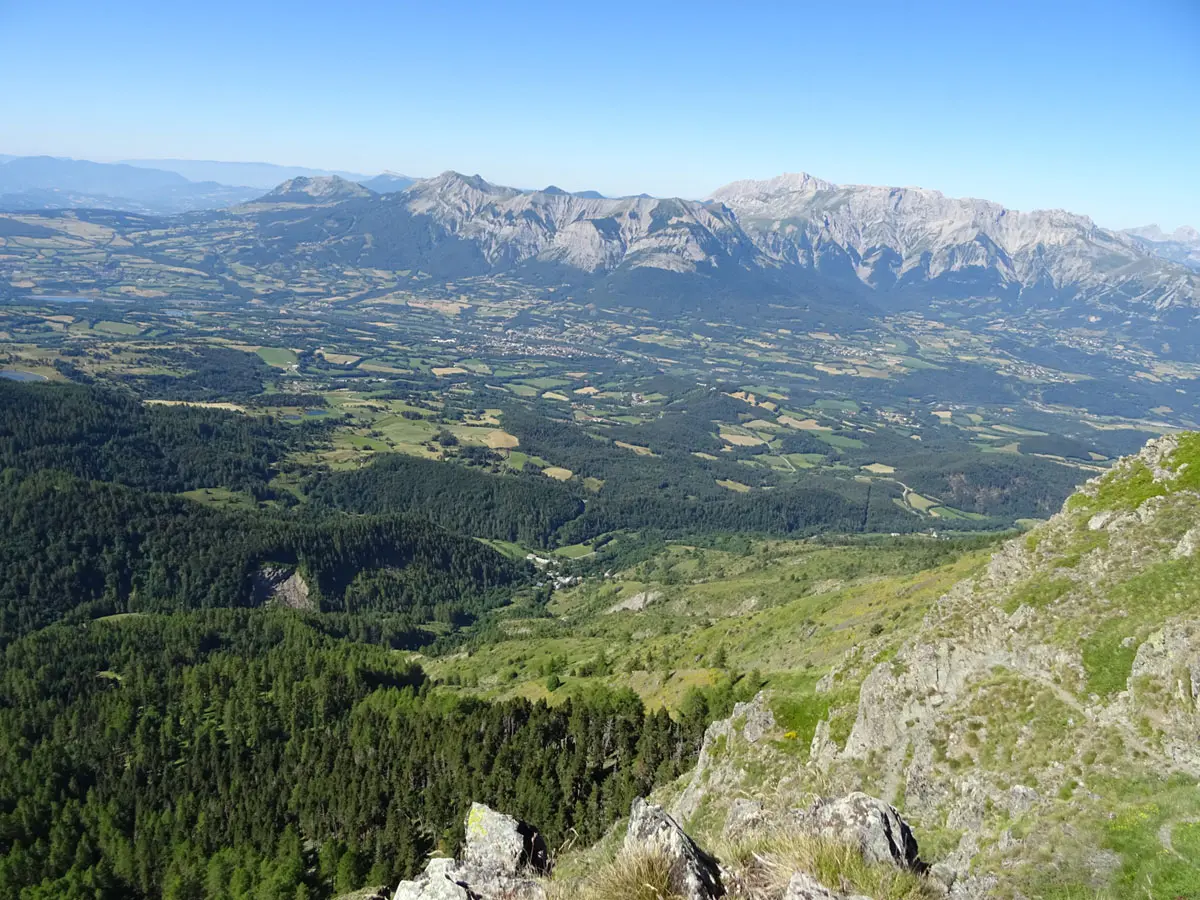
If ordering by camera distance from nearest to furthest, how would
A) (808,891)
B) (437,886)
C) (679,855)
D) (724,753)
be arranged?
1. (808,891)
2. (679,855)
3. (437,886)
4. (724,753)

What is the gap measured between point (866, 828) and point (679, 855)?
5348mm

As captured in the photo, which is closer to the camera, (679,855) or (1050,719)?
(679,855)

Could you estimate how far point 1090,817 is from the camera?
1123 inches

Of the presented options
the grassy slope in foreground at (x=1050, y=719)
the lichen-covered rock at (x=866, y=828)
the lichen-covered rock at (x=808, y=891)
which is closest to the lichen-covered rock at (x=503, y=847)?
the lichen-covered rock at (x=808, y=891)

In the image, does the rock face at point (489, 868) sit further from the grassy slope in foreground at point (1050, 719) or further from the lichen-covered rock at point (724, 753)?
the lichen-covered rock at point (724, 753)

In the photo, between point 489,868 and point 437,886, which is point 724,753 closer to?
point 489,868

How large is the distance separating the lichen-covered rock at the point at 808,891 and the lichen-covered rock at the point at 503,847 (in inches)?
259

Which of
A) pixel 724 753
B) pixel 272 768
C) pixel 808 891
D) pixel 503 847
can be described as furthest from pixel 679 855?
pixel 272 768

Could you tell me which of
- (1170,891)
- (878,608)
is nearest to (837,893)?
(1170,891)

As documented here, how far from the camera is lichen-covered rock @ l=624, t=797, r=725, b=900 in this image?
13.4 m

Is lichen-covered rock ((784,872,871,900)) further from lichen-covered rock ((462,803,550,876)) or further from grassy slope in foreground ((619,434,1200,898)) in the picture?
grassy slope in foreground ((619,434,1200,898))

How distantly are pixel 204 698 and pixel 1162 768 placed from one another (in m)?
156

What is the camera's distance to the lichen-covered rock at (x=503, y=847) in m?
18.0

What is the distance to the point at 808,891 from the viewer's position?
13211 mm
